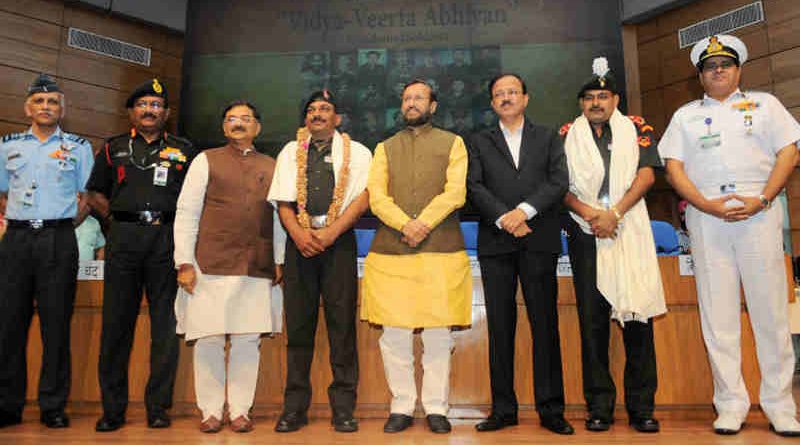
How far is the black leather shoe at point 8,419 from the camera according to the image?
291 cm

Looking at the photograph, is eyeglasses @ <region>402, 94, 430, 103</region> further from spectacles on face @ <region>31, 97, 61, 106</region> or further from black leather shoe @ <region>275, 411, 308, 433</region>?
spectacles on face @ <region>31, 97, 61, 106</region>

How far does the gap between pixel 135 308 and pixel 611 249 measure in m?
2.40

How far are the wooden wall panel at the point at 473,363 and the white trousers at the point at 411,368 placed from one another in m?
0.50

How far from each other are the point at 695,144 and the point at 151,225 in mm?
2779

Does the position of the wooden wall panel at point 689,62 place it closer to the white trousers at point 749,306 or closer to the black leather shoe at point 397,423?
the white trousers at point 749,306

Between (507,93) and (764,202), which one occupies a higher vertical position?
(507,93)

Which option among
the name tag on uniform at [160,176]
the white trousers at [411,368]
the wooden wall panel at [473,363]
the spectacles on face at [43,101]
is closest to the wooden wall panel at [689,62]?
the wooden wall panel at [473,363]

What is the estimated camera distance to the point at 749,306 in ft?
8.90

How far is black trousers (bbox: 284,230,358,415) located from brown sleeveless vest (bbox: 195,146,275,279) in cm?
19

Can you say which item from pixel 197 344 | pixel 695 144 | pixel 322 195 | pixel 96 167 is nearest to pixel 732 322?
pixel 695 144

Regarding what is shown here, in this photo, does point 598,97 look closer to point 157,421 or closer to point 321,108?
point 321,108

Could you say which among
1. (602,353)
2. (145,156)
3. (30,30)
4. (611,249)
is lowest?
(602,353)

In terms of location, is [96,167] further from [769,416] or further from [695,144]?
[769,416]

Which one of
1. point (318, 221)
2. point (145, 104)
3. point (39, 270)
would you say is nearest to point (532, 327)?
point (318, 221)
